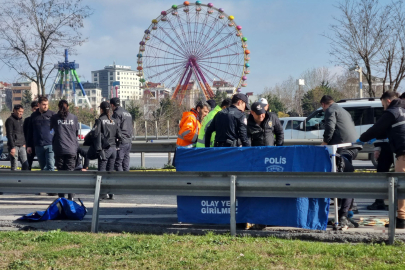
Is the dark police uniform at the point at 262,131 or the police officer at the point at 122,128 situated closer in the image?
the dark police uniform at the point at 262,131

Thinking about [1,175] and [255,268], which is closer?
[255,268]

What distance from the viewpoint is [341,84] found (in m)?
74.6

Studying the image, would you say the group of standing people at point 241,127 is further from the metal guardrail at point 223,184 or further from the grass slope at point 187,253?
the grass slope at point 187,253

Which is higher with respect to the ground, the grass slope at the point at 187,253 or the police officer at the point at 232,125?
the police officer at the point at 232,125

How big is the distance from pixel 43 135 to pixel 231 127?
437 centimetres

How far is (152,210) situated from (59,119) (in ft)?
7.93

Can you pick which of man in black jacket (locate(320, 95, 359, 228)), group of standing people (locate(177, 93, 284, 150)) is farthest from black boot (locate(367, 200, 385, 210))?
group of standing people (locate(177, 93, 284, 150))

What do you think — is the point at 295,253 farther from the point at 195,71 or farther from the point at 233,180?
the point at 195,71

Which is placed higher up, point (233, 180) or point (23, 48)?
point (23, 48)

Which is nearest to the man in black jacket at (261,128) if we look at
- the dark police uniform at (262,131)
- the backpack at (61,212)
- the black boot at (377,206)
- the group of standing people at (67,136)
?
the dark police uniform at (262,131)

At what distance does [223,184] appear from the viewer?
630 centimetres

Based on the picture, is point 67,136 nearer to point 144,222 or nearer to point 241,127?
point 144,222

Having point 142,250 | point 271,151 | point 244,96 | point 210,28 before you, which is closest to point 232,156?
point 271,151

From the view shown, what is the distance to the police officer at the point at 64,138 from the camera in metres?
9.15
